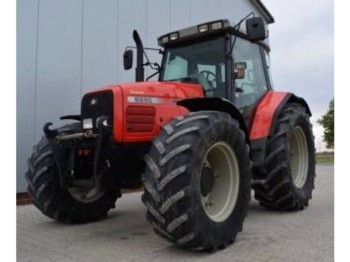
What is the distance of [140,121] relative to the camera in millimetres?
4320

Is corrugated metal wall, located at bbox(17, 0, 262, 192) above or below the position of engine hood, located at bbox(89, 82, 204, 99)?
above

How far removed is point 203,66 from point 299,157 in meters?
2.17

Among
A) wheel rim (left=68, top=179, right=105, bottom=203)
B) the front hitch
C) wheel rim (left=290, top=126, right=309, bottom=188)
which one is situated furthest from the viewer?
wheel rim (left=290, top=126, right=309, bottom=188)

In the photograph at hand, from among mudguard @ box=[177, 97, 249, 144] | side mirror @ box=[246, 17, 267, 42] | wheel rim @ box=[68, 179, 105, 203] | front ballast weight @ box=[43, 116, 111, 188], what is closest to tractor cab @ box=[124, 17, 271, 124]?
side mirror @ box=[246, 17, 267, 42]

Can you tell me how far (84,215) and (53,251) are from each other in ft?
3.97

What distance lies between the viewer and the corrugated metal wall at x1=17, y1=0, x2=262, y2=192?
6.48 meters

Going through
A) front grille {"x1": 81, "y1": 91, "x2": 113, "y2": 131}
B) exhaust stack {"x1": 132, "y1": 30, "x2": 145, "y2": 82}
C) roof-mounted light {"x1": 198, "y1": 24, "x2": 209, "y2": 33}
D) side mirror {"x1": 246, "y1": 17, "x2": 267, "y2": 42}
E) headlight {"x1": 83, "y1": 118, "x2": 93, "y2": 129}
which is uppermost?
roof-mounted light {"x1": 198, "y1": 24, "x2": 209, "y2": 33}

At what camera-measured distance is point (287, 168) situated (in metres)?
5.22

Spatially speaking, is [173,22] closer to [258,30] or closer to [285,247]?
[258,30]

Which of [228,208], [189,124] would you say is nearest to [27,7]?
[189,124]

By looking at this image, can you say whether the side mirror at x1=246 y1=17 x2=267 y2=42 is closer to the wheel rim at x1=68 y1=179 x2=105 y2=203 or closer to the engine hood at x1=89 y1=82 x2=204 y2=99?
the engine hood at x1=89 y1=82 x2=204 y2=99

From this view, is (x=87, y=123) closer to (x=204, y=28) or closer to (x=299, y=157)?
(x=204, y=28)

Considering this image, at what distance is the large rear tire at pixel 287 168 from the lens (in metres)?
5.20

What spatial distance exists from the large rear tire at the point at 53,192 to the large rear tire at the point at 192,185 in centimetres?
125
